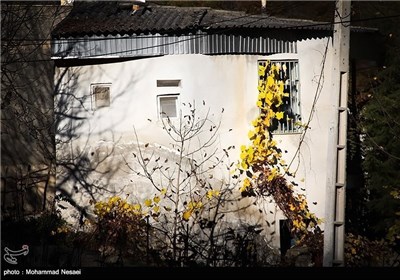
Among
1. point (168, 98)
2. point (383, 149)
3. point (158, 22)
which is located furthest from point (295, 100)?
point (158, 22)

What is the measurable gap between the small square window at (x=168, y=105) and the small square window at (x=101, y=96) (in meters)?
1.15

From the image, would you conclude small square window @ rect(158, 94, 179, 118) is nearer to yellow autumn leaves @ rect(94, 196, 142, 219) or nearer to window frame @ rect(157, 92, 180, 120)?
window frame @ rect(157, 92, 180, 120)

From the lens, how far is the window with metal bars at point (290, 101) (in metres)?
14.4

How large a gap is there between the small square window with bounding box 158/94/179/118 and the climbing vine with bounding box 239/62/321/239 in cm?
166

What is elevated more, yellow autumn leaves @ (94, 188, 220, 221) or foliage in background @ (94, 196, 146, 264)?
yellow autumn leaves @ (94, 188, 220, 221)

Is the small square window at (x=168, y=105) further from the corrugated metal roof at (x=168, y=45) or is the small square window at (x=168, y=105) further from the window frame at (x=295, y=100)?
the window frame at (x=295, y=100)

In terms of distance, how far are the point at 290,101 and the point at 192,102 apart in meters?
2.19

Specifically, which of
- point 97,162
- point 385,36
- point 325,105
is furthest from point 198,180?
point 385,36

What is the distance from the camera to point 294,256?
499 inches

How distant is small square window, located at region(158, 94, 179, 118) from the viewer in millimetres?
14164

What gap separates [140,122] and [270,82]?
2895 millimetres

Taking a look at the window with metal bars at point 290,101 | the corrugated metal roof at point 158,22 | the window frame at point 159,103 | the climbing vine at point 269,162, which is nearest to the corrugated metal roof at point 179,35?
the corrugated metal roof at point 158,22

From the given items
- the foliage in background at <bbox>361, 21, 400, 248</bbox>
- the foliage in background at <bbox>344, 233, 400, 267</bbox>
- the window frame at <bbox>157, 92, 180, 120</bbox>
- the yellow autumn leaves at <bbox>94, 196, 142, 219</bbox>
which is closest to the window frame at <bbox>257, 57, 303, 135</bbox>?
the foliage in background at <bbox>361, 21, 400, 248</bbox>

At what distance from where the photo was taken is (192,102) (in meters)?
14.1
